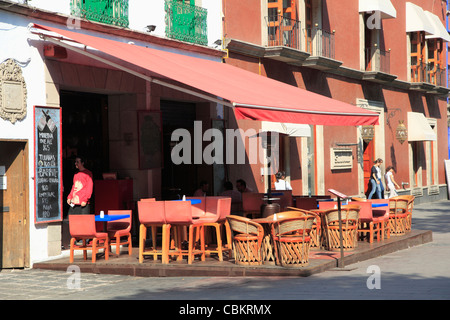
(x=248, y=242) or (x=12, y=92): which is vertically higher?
(x=12, y=92)

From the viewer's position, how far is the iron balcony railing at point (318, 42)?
20809mm

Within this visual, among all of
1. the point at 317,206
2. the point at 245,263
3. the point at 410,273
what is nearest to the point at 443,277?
the point at 410,273

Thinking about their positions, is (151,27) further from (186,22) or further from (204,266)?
(204,266)

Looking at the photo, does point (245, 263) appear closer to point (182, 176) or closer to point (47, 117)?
point (47, 117)

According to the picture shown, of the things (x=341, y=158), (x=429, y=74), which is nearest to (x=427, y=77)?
(x=429, y=74)

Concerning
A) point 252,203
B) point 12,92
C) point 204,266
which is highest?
point 12,92

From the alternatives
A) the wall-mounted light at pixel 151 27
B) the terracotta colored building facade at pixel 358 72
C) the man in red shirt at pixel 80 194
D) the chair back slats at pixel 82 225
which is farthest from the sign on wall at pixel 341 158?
the chair back slats at pixel 82 225

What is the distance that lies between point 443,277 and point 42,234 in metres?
6.14

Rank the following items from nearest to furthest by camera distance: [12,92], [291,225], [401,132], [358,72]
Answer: [291,225] → [12,92] → [358,72] → [401,132]

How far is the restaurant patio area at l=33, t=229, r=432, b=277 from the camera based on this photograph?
10.4m

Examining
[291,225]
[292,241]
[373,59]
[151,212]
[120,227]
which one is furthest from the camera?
[373,59]

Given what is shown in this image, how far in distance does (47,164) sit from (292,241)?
4.30m

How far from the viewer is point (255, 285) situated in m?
9.62

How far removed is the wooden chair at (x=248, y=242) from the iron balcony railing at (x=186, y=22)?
582cm
